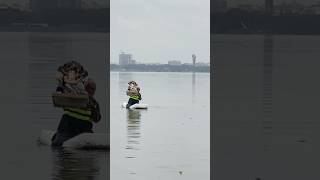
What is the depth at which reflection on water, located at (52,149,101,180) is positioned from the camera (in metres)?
15.3

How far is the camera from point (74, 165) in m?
16.5

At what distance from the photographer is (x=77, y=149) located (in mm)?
18797

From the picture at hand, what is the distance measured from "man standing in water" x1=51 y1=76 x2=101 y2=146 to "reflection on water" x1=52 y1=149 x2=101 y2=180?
2.28ft

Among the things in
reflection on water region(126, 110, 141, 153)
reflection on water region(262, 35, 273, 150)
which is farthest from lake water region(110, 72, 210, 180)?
reflection on water region(262, 35, 273, 150)

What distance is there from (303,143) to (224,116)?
845 centimetres

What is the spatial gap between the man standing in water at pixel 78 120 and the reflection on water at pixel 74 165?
695mm

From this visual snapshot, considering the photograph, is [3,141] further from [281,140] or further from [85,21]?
[85,21]

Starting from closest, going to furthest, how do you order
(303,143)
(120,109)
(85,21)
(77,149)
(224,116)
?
(77,149) < (303,143) < (224,116) < (85,21) < (120,109)

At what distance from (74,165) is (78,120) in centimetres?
297

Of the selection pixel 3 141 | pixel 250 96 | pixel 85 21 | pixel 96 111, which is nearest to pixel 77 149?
pixel 96 111

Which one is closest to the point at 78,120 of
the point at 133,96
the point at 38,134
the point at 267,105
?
the point at 38,134

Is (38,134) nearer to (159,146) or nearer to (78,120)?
(78,120)

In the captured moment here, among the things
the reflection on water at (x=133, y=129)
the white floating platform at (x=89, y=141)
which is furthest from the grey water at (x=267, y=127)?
the white floating platform at (x=89, y=141)

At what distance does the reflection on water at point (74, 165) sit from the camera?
1527 centimetres
